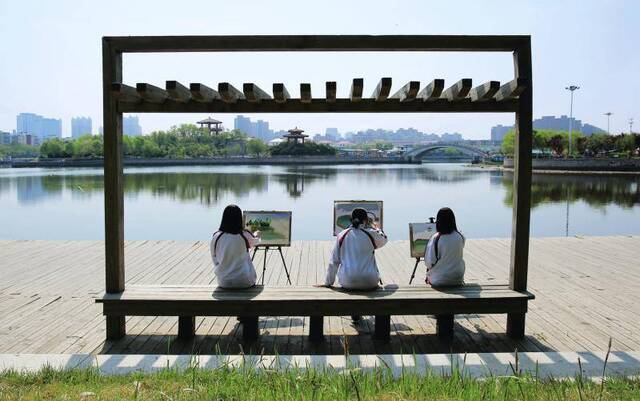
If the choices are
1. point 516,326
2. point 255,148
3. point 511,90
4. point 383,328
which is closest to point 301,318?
point 383,328

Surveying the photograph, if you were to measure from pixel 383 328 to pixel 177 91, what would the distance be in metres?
2.53

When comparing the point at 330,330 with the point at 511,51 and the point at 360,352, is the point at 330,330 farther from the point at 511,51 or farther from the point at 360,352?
the point at 511,51

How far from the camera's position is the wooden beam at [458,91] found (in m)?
4.50

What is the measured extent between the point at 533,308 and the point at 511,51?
2772mm

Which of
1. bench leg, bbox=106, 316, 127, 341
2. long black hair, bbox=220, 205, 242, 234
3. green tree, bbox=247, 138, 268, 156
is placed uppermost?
green tree, bbox=247, 138, 268, 156

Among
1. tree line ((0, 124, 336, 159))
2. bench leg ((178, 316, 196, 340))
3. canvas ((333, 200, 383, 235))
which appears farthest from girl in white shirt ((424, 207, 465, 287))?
tree line ((0, 124, 336, 159))

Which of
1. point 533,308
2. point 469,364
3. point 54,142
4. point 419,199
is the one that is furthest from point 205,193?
point 54,142

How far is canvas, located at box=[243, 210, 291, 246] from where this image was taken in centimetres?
717

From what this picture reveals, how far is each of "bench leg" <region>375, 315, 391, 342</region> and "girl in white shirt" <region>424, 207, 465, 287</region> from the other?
56 centimetres

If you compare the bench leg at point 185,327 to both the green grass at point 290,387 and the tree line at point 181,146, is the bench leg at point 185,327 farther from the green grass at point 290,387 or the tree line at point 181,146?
the tree line at point 181,146

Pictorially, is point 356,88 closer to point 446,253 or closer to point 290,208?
point 446,253

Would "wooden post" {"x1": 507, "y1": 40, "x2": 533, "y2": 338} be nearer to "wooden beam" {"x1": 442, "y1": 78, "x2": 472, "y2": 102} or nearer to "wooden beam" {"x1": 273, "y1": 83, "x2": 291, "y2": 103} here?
"wooden beam" {"x1": 442, "y1": 78, "x2": 472, "y2": 102}

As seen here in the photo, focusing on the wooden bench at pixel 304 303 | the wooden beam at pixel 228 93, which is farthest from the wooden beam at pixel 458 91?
the wooden beam at pixel 228 93

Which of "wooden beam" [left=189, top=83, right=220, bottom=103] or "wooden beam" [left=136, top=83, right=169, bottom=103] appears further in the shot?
"wooden beam" [left=189, top=83, right=220, bottom=103]
